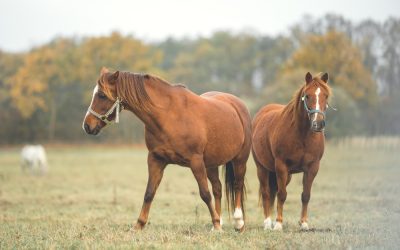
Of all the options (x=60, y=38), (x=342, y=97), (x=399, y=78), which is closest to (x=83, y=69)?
(x=60, y=38)

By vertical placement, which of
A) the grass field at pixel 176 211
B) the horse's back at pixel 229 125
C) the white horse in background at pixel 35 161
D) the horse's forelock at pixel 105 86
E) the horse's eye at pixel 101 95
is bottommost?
the white horse in background at pixel 35 161

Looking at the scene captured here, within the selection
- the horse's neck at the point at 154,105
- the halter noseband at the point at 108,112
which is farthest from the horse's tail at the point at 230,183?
the halter noseband at the point at 108,112

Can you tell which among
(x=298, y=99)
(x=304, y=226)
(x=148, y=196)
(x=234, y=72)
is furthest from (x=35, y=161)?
(x=234, y=72)

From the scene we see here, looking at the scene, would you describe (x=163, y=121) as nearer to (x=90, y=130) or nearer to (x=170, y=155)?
(x=170, y=155)

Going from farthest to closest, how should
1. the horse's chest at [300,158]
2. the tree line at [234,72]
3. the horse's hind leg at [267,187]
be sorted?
the tree line at [234,72] < the horse's hind leg at [267,187] < the horse's chest at [300,158]

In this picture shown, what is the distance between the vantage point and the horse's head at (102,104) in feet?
27.1

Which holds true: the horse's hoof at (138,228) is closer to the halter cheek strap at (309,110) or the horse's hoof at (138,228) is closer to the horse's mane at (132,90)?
the horse's mane at (132,90)

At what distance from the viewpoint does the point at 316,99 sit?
8.89 m

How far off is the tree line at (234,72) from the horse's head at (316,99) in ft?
89.6

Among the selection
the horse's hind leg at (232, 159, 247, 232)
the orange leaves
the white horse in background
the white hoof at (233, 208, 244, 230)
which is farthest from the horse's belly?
the orange leaves

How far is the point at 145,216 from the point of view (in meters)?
8.59

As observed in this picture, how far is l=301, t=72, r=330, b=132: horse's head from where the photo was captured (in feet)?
28.8

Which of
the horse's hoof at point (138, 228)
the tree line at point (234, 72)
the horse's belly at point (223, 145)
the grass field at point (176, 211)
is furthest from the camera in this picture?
the tree line at point (234, 72)

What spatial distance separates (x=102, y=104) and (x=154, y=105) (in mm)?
784
